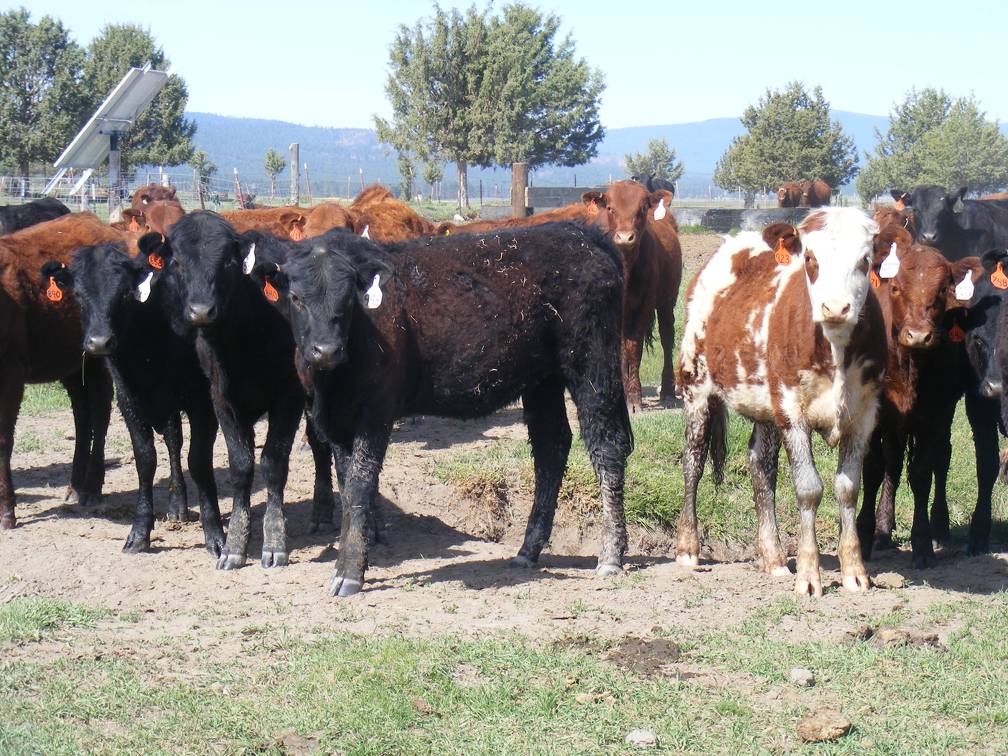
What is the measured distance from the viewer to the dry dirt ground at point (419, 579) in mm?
6902

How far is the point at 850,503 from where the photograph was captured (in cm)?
755

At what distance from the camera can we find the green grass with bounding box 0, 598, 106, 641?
6.48 meters

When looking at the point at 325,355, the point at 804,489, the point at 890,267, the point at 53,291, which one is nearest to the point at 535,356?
the point at 325,355

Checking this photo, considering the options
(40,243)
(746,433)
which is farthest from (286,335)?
(746,433)

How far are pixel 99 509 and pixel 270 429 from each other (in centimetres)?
228

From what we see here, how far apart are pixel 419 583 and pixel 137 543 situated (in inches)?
84.9

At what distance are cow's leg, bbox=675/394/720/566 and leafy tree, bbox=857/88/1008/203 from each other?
189ft

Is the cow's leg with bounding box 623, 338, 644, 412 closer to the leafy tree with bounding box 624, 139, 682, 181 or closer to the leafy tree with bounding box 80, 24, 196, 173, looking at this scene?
the leafy tree with bounding box 80, 24, 196, 173

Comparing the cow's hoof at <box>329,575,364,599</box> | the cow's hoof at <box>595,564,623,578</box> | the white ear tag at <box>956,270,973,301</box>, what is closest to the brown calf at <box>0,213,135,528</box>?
the cow's hoof at <box>329,575,364,599</box>

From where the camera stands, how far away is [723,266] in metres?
9.06

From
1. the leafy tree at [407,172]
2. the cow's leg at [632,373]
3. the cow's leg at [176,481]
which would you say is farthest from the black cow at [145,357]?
the leafy tree at [407,172]

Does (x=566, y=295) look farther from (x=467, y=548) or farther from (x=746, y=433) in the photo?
(x=746, y=433)

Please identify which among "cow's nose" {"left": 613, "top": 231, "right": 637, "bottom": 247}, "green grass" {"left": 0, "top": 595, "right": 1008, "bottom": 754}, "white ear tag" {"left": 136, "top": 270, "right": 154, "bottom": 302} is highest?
"cow's nose" {"left": 613, "top": 231, "right": 637, "bottom": 247}

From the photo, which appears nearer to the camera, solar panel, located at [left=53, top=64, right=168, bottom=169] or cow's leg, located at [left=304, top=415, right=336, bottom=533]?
cow's leg, located at [left=304, top=415, right=336, bottom=533]
